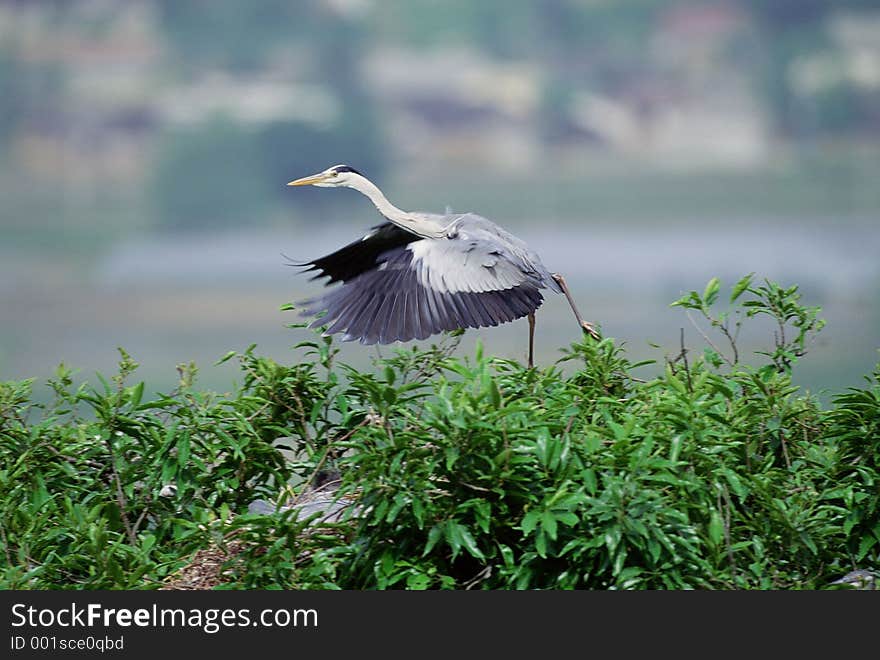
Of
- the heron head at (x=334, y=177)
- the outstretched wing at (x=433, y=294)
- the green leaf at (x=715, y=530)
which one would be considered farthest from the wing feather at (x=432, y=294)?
the green leaf at (x=715, y=530)

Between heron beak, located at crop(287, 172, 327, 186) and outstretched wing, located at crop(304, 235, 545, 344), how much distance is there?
1.40 ft

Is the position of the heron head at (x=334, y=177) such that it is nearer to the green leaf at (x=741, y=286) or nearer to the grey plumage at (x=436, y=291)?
the grey plumage at (x=436, y=291)

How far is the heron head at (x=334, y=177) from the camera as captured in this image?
4117 millimetres

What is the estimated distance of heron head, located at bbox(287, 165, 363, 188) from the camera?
412cm

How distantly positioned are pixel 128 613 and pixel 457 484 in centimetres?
82

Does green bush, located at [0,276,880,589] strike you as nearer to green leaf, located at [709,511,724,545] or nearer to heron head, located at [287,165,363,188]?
green leaf, located at [709,511,724,545]

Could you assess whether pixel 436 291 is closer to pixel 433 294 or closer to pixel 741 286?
pixel 433 294

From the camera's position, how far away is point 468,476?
9.12 feet

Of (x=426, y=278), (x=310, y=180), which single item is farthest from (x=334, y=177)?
(x=426, y=278)

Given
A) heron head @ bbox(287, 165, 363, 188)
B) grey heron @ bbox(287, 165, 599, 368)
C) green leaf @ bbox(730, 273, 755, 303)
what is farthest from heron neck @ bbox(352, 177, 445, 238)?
green leaf @ bbox(730, 273, 755, 303)

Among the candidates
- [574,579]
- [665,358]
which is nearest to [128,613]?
[574,579]

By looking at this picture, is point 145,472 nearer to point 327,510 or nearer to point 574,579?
point 327,510

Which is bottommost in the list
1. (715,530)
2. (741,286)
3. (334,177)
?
(715,530)

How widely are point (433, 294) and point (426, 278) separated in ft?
0.24
